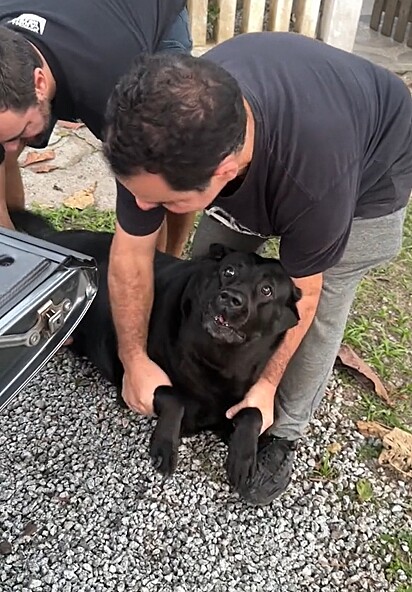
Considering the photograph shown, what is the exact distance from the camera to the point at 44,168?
445 centimetres

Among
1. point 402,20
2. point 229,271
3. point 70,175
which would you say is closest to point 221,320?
point 229,271

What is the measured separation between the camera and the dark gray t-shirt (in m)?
2.09

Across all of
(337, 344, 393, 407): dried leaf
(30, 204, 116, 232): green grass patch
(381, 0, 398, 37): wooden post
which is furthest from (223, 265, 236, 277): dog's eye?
(381, 0, 398, 37): wooden post

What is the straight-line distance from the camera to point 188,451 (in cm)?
301

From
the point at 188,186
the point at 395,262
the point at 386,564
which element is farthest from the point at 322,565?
the point at 395,262

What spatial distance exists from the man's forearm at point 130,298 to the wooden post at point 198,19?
11.0ft

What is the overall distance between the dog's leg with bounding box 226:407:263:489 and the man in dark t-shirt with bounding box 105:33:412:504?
0.18 ft

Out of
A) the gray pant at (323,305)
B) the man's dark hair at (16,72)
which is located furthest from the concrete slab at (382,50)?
the man's dark hair at (16,72)

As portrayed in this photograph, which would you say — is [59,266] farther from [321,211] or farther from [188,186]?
[321,211]

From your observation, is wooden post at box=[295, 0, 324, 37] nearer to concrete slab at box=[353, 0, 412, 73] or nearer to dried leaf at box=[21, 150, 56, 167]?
concrete slab at box=[353, 0, 412, 73]

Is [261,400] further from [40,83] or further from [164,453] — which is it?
[40,83]

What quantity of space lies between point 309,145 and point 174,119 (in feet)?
1.54

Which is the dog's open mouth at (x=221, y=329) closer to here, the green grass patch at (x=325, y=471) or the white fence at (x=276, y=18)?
the green grass patch at (x=325, y=471)

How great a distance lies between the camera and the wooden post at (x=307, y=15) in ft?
18.8
